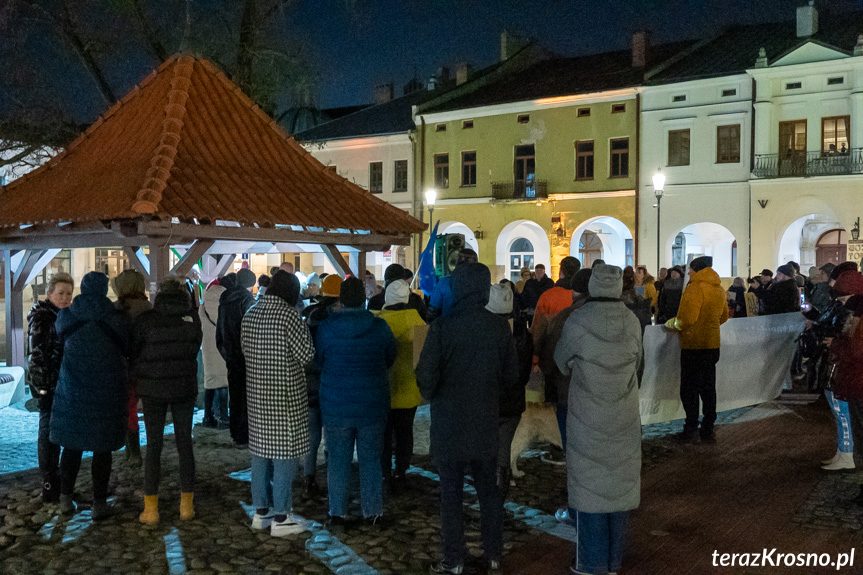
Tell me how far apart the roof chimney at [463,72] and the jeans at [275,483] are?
33.9 m

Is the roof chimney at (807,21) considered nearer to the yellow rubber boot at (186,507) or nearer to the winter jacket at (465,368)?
the winter jacket at (465,368)

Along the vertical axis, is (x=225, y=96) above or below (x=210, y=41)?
below

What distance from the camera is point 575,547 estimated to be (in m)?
5.30

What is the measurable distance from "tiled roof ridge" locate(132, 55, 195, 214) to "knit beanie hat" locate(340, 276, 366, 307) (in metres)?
3.41

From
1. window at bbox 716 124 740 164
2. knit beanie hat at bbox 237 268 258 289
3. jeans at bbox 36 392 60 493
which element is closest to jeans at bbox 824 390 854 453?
knit beanie hat at bbox 237 268 258 289

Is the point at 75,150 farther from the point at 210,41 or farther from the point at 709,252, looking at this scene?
the point at 709,252

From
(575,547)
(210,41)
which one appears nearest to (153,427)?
(575,547)

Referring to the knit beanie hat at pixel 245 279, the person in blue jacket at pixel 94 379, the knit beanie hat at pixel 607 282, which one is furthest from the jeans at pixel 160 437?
the knit beanie hat at pixel 607 282

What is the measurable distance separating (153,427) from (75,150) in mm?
6363

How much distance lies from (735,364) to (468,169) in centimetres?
2515

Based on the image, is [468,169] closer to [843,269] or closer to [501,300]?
[843,269]

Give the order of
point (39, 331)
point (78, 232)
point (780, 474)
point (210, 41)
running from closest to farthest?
point (39, 331) < point (780, 474) < point (78, 232) < point (210, 41)

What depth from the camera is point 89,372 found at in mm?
5758

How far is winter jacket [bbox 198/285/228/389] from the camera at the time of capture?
931 centimetres
